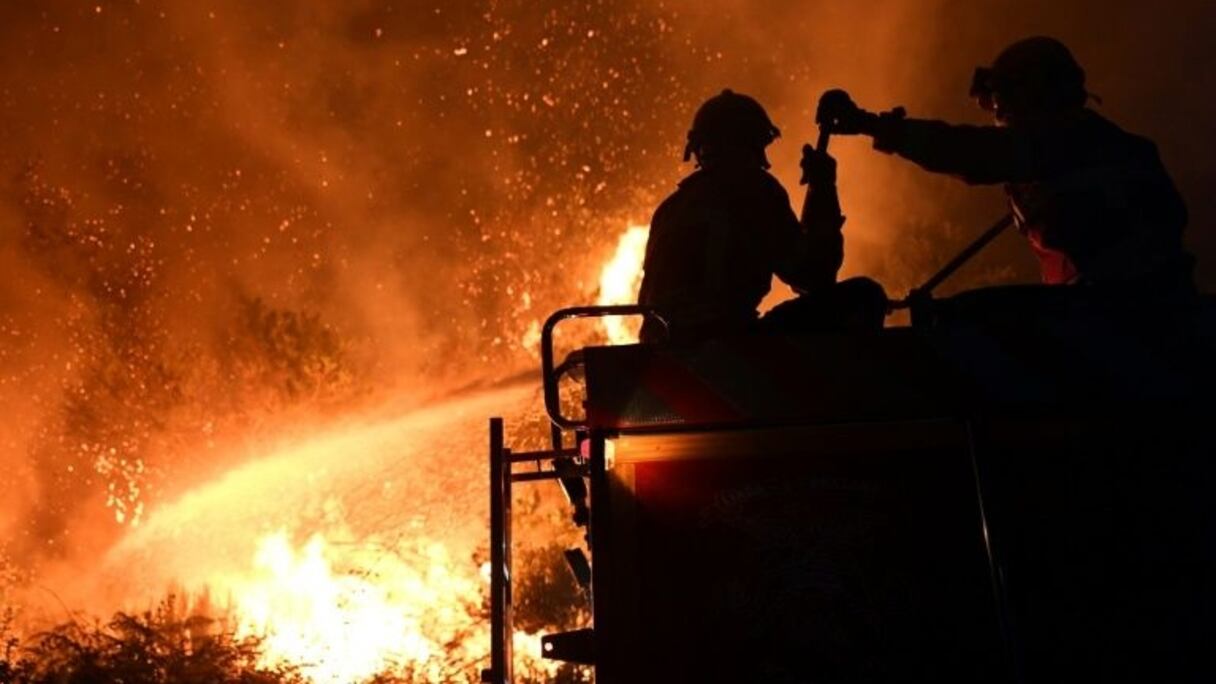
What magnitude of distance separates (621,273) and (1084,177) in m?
12.1

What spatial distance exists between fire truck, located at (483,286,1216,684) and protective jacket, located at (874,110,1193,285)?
0.78m

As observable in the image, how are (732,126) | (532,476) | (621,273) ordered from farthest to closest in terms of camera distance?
(621,273)
(732,126)
(532,476)

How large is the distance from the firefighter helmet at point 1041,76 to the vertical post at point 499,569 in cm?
235

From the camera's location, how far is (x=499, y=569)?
115 inches

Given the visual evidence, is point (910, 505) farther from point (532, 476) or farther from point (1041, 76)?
point (1041, 76)

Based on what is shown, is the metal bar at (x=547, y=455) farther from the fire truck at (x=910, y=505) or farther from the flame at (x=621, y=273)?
the flame at (x=621, y=273)

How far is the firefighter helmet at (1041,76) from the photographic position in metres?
3.84

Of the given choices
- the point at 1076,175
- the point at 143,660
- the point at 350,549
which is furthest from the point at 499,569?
the point at 350,549

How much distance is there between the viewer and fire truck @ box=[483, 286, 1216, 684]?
2430mm

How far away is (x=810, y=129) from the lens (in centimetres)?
1545

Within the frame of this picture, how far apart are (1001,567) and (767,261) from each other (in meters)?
1.87

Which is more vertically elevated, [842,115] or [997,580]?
[842,115]

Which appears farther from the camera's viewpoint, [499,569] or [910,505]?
[499,569]

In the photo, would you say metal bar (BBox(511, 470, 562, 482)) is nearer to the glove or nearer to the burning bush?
the glove
